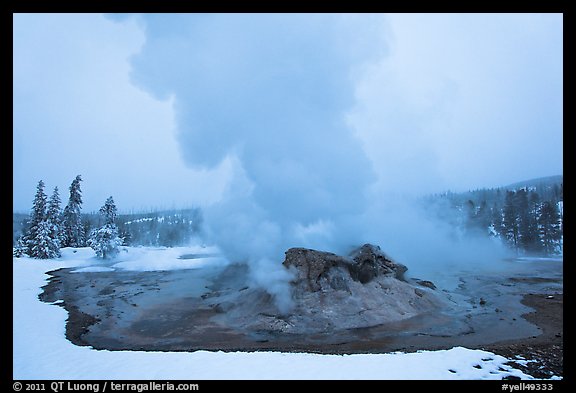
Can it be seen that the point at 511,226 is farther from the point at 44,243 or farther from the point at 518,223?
the point at 44,243

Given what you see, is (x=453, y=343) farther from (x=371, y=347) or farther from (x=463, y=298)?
(x=463, y=298)

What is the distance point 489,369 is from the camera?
10.5 meters

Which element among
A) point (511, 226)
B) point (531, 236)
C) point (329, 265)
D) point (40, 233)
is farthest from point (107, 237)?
point (531, 236)

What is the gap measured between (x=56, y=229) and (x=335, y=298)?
50.8 metres

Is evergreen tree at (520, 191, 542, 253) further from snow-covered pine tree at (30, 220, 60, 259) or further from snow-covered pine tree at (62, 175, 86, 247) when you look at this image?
snow-covered pine tree at (62, 175, 86, 247)

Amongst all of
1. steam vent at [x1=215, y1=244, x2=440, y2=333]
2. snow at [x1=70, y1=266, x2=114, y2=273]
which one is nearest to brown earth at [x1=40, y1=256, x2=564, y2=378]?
steam vent at [x1=215, y1=244, x2=440, y2=333]

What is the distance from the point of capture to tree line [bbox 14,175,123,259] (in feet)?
170

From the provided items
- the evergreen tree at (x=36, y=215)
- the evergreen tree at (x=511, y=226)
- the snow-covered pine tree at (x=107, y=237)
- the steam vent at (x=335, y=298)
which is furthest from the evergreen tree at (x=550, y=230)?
the evergreen tree at (x=36, y=215)

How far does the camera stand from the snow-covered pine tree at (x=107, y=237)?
56.4m

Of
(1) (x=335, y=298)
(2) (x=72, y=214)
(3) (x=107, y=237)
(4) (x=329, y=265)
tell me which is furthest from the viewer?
(2) (x=72, y=214)

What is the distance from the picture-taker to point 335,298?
21.4m

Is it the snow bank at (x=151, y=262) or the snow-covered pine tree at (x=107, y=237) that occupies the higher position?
the snow-covered pine tree at (x=107, y=237)

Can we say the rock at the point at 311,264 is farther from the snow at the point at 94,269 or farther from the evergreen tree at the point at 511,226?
the evergreen tree at the point at 511,226

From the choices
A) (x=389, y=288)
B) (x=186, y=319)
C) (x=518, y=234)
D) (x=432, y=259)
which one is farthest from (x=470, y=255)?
(x=186, y=319)
